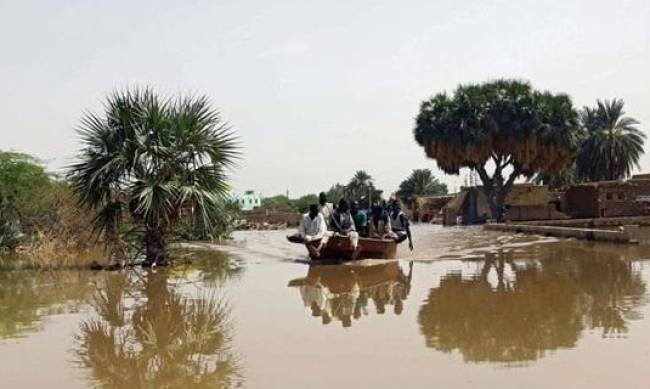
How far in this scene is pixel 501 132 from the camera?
4462cm

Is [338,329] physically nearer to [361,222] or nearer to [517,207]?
[361,222]

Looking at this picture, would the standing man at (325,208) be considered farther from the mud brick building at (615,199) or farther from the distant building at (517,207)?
the distant building at (517,207)

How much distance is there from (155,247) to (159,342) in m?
10.2

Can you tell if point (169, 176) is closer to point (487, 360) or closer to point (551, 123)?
point (487, 360)

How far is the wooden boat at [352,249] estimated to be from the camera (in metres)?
17.3

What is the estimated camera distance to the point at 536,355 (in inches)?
250

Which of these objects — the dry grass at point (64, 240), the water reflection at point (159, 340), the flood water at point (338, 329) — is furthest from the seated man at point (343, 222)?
the dry grass at point (64, 240)

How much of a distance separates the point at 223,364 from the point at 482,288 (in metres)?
6.26

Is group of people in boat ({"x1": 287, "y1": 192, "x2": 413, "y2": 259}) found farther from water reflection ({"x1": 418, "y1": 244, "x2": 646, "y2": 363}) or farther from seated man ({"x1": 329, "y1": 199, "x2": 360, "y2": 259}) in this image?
water reflection ({"x1": 418, "y1": 244, "x2": 646, "y2": 363})

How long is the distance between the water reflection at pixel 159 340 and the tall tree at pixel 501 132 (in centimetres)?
3469

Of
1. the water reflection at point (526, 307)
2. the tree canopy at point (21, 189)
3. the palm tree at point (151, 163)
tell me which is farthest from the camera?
the tree canopy at point (21, 189)

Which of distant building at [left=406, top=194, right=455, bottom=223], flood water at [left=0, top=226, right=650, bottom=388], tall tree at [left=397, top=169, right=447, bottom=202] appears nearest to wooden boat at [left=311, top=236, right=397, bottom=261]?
flood water at [left=0, top=226, right=650, bottom=388]

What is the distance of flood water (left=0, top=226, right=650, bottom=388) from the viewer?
5891 mm

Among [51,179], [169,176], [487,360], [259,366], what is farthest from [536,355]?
[51,179]
